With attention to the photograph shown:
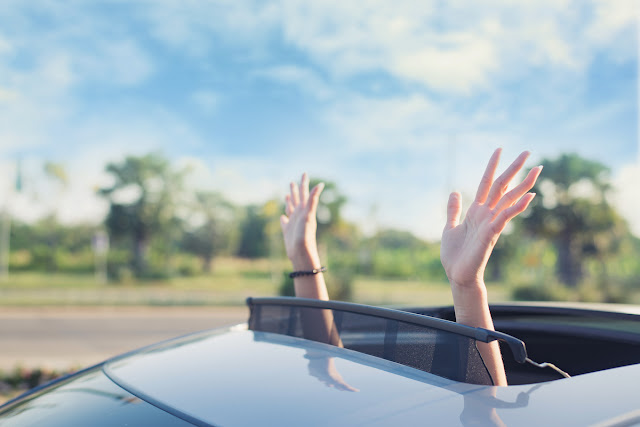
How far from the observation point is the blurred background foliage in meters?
33.3

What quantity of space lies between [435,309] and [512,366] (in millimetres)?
488

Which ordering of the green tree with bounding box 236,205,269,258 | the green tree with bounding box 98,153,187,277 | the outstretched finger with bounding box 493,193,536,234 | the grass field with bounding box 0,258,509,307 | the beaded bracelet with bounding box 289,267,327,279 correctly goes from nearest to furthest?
the outstretched finger with bounding box 493,193,536,234
the beaded bracelet with bounding box 289,267,327,279
the grass field with bounding box 0,258,509,307
the green tree with bounding box 98,153,187,277
the green tree with bounding box 236,205,269,258

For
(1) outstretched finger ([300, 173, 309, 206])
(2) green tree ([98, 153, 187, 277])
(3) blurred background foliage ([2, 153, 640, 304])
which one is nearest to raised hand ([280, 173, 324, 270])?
(1) outstretched finger ([300, 173, 309, 206])

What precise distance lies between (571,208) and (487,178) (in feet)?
115

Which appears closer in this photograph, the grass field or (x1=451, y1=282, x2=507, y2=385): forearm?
(x1=451, y1=282, x2=507, y2=385): forearm

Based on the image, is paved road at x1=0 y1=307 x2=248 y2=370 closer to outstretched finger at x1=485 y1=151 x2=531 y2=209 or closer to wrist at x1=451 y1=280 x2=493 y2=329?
wrist at x1=451 y1=280 x2=493 y2=329

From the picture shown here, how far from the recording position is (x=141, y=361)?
5.13 feet

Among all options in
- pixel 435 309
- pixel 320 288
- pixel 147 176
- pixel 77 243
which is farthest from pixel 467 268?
pixel 77 243

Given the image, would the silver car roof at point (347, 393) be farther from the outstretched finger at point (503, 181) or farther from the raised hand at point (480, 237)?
the outstretched finger at point (503, 181)

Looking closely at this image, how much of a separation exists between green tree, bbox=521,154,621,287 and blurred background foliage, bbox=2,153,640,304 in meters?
0.06

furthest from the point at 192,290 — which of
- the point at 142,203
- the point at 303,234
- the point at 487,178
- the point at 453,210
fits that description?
the point at 487,178

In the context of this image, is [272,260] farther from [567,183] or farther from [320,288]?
[320,288]

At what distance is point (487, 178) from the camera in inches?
58.5

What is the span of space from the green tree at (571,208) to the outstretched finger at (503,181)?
3357cm
